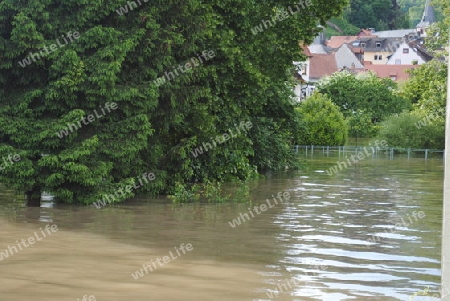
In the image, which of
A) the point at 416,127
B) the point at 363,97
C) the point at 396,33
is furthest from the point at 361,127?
the point at 396,33

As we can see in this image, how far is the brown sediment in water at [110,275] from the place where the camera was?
12852 mm

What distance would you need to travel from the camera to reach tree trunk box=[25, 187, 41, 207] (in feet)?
77.7

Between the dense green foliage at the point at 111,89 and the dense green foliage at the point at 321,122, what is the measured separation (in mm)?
44847

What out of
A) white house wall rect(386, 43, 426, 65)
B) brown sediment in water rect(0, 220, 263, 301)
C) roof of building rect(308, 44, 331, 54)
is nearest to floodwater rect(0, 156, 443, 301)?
brown sediment in water rect(0, 220, 263, 301)

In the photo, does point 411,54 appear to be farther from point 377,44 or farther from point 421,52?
point 377,44

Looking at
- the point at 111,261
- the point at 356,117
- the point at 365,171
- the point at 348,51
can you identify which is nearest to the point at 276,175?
the point at 365,171

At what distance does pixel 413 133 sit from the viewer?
67312 millimetres

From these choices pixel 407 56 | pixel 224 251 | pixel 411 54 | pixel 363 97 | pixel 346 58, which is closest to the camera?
pixel 224 251

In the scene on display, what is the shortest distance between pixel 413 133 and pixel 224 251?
172ft

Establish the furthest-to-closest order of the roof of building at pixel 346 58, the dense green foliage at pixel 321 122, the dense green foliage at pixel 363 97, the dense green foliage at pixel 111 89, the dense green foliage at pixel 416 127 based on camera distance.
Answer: the roof of building at pixel 346 58 < the dense green foliage at pixel 363 97 < the dense green foliage at pixel 321 122 < the dense green foliage at pixel 416 127 < the dense green foliage at pixel 111 89

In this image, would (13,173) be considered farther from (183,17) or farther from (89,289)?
(89,289)

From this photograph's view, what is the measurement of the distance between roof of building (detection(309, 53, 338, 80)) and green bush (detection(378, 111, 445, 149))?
67.3m

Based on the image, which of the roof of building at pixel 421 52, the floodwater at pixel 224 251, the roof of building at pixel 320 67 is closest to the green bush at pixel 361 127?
the roof of building at pixel 320 67

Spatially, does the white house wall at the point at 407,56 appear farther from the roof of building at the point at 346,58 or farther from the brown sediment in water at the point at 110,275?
the brown sediment in water at the point at 110,275
